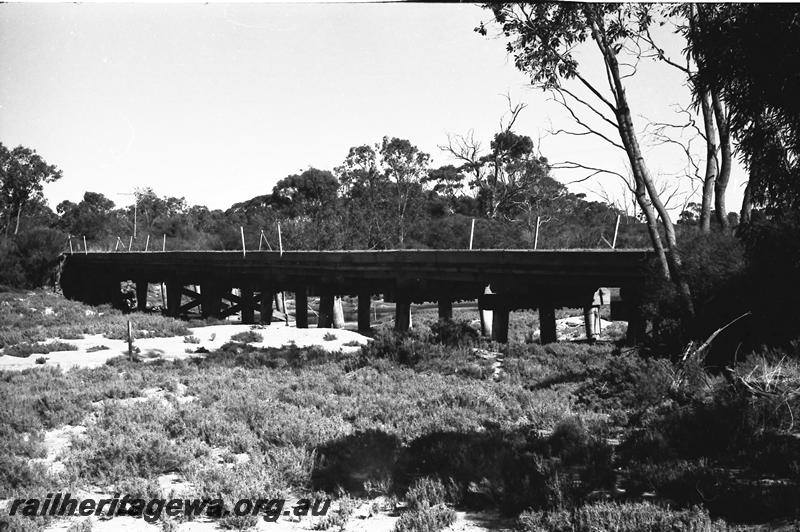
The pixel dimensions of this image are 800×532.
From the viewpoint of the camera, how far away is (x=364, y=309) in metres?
22.5

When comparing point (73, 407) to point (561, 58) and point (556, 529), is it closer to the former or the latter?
point (556, 529)

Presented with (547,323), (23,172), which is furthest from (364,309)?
(23,172)

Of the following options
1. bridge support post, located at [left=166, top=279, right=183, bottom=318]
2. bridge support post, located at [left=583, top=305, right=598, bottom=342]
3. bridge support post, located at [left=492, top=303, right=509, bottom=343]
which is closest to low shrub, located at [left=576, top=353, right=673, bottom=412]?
bridge support post, located at [left=492, top=303, right=509, bottom=343]

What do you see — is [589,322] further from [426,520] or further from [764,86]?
[426,520]

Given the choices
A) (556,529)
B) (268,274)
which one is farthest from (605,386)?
(268,274)

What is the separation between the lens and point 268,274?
82.1 ft

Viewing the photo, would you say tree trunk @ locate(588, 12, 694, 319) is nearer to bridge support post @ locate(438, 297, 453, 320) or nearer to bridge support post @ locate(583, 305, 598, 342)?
bridge support post @ locate(438, 297, 453, 320)

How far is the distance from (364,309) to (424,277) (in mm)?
4718

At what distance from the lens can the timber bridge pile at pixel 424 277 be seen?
14391mm

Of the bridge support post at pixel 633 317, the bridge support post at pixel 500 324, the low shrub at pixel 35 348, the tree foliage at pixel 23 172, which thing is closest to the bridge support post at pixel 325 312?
the bridge support post at pixel 500 324

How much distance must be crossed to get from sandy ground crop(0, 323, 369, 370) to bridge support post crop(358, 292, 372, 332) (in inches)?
53.7

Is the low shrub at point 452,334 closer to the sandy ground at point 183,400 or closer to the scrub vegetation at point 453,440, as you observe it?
the sandy ground at point 183,400

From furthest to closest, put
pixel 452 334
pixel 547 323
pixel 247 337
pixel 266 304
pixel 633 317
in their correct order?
pixel 266 304
pixel 247 337
pixel 547 323
pixel 452 334
pixel 633 317

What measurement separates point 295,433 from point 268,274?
17071 mm
